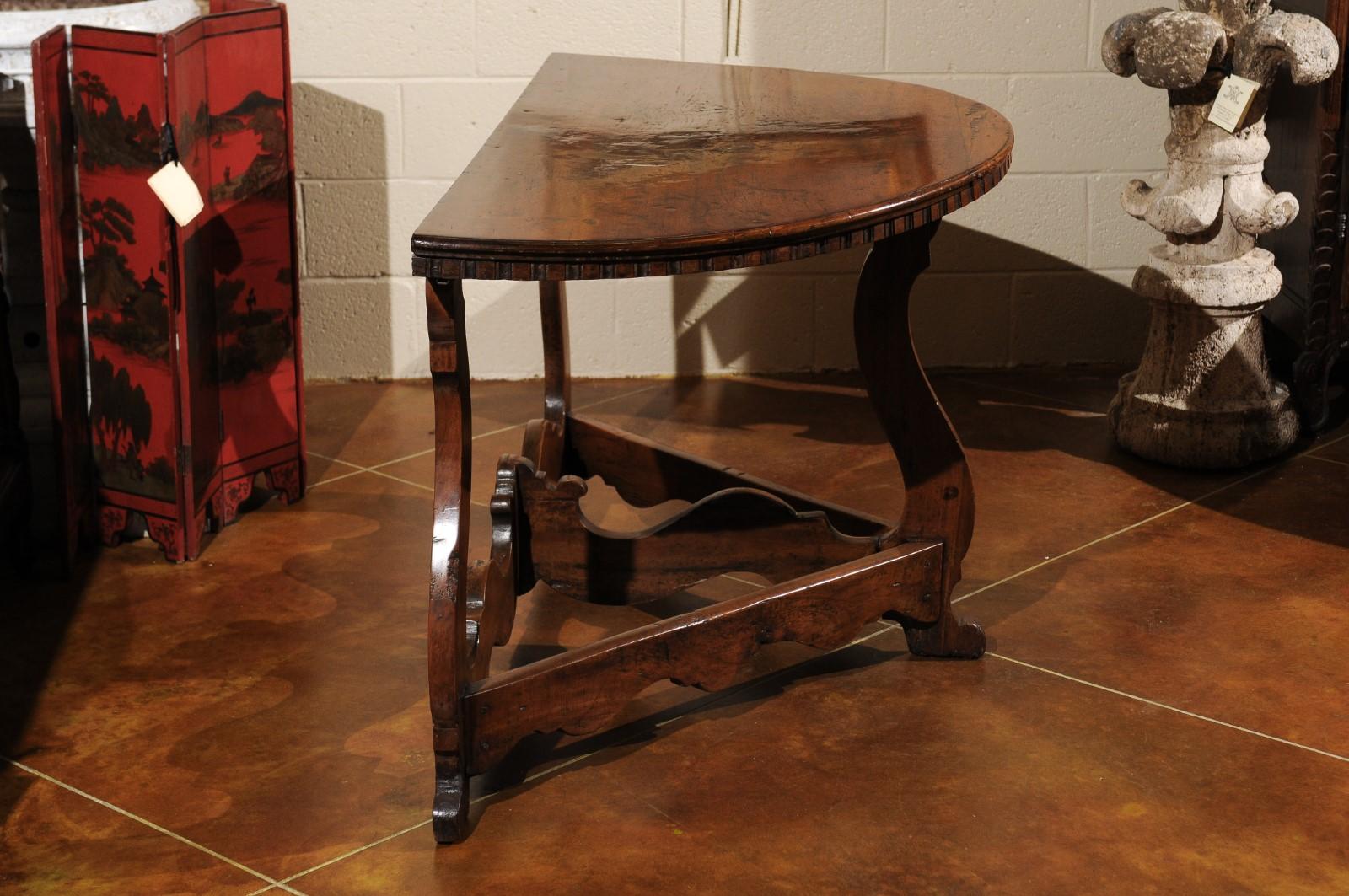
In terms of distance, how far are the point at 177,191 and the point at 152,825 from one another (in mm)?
973

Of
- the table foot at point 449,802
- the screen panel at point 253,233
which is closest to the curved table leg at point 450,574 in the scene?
the table foot at point 449,802

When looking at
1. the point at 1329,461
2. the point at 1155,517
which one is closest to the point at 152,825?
the point at 1155,517

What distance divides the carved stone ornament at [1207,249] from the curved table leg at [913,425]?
3.11 ft

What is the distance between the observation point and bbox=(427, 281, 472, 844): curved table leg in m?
1.64

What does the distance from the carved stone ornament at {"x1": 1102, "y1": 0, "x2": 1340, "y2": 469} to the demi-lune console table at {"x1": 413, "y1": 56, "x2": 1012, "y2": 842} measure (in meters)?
0.73

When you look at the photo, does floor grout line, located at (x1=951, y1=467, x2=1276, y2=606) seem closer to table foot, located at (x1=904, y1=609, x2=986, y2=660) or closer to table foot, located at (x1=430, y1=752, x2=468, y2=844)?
table foot, located at (x1=904, y1=609, x2=986, y2=660)

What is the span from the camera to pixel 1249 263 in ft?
9.25

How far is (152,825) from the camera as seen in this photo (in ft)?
5.76

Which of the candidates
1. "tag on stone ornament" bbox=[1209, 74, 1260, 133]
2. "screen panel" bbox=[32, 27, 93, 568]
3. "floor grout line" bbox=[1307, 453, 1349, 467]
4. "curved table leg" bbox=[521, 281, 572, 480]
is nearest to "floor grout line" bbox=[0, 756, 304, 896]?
"screen panel" bbox=[32, 27, 93, 568]

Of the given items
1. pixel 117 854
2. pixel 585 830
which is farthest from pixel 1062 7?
pixel 117 854

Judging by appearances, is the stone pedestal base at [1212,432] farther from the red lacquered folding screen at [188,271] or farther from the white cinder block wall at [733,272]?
the red lacquered folding screen at [188,271]

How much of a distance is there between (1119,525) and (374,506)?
1263 mm

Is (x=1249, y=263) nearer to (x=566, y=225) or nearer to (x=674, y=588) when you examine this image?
(x=674, y=588)

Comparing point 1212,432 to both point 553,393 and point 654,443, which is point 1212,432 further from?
point 553,393
